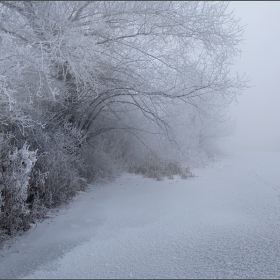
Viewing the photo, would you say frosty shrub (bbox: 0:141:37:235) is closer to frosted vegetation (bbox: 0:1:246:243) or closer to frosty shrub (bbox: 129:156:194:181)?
frosted vegetation (bbox: 0:1:246:243)

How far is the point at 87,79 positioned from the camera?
6926 millimetres

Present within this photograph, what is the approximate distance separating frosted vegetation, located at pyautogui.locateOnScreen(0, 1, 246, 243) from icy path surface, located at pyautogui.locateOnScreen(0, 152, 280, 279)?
0.71 meters

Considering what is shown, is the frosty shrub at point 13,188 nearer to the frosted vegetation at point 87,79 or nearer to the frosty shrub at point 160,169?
the frosted vegetation at point 87,79

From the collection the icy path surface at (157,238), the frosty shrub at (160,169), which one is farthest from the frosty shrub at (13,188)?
the frosty shrub at (160,169)

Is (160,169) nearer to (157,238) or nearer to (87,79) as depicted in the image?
(87,79)

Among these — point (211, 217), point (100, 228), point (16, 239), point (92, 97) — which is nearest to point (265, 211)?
point (211, 217)

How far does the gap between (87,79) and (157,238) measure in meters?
3.82

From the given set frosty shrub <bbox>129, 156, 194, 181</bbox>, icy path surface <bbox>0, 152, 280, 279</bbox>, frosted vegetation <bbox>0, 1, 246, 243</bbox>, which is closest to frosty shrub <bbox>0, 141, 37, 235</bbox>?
frosted vegetation <bbox>0, 1, 246, 243</bbox>

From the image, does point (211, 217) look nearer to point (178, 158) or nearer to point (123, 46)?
point (123, 46)

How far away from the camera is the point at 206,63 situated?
26.4 ft

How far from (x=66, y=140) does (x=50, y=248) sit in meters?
3.64

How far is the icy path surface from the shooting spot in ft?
11.9

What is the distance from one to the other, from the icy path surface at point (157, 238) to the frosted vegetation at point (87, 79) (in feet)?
2.32

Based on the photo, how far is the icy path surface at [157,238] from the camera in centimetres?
362
